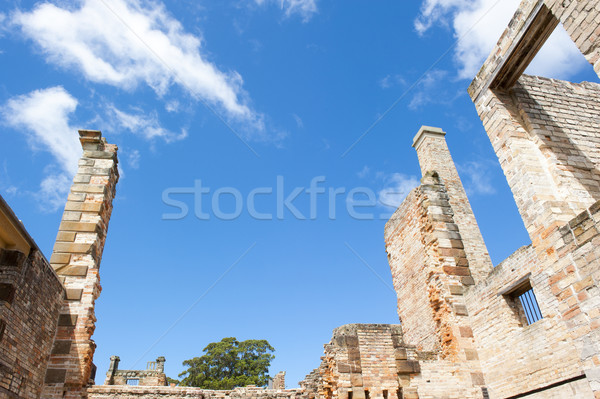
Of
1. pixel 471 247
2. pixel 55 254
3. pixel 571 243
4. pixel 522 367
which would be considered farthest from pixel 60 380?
pixel 471 247

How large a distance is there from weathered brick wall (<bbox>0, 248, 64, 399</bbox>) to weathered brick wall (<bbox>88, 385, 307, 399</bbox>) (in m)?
3.90

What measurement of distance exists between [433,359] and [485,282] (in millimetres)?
→ 4694

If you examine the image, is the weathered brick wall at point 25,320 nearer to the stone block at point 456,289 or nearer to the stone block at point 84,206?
the stone block at point 84,206

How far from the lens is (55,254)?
320 inches

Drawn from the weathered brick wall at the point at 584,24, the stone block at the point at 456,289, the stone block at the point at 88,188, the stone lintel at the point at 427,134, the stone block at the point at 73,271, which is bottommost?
the stone block at the point at 456,289

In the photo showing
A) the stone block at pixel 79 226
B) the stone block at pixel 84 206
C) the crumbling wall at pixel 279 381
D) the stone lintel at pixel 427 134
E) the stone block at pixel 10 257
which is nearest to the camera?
the stone block at pixel 10 257

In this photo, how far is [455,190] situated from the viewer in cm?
1875

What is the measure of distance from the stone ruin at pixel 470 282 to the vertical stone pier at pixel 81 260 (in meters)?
0.02

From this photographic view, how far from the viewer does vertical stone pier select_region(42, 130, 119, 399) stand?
7.13m

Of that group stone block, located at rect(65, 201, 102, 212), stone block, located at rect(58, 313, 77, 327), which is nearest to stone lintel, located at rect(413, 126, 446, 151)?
stone block, located at rect(65, 201, 102, 212)

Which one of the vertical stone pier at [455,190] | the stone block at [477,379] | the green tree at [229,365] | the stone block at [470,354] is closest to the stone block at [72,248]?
the stone block at [470,354]

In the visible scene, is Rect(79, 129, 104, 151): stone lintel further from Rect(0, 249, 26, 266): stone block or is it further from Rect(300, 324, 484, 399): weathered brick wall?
Rect(300, 324, 484, 399): weathered brick wall

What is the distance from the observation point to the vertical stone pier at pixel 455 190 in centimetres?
1602

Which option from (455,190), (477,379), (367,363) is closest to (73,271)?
(367,363)
